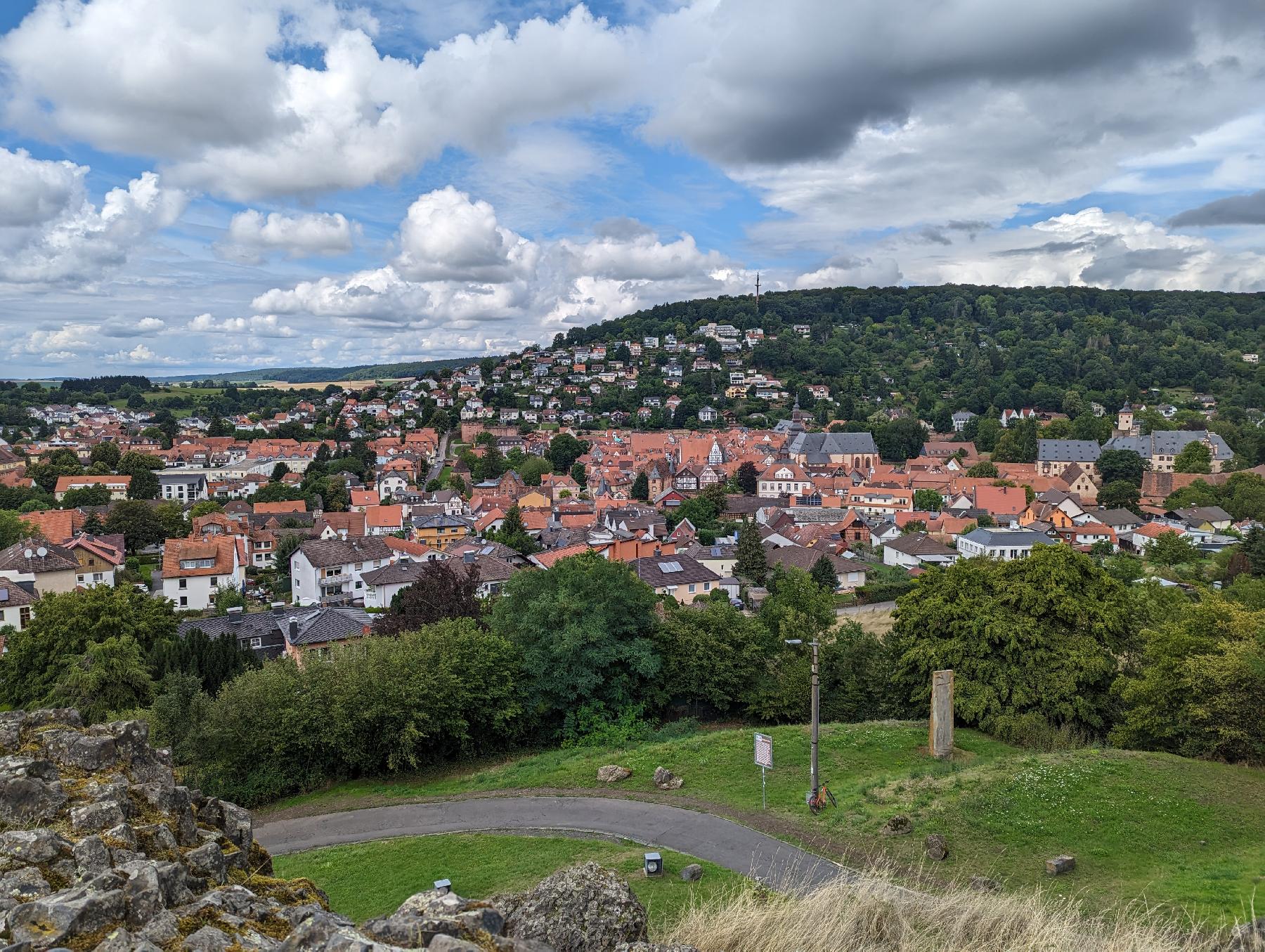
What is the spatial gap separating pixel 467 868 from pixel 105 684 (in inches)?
581

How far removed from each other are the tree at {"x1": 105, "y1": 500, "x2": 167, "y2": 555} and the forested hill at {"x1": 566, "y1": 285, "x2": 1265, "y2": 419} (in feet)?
349

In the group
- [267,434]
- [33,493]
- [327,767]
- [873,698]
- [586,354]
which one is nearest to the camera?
[327,767]

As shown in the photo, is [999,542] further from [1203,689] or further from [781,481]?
[1203,689]

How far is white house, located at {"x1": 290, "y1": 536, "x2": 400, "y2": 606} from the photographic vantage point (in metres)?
42.0

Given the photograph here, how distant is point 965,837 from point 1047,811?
58.9 inches

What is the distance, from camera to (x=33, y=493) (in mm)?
67125

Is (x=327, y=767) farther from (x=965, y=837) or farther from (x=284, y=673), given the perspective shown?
(x=965, y=837)

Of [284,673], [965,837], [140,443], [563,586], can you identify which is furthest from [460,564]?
[140,443]

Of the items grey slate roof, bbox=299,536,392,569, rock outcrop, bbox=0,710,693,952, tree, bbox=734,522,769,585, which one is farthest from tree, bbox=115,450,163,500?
rock outcrop, bbox=0,710,693,952

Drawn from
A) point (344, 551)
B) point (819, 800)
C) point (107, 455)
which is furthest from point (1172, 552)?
point (107, 455)

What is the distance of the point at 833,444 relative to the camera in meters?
→ 92.9

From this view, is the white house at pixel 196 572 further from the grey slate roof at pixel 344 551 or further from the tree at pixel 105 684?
the tree at pixel 105 684

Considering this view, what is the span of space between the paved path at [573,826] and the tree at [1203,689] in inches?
355

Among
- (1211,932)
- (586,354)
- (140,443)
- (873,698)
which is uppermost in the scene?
(586,354)
